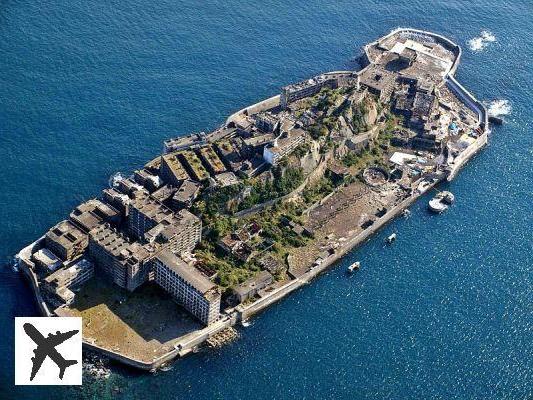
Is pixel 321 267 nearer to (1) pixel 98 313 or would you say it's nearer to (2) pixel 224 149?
(2) pixel 224 149

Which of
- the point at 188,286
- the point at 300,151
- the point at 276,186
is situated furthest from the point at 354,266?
the point at 188,286

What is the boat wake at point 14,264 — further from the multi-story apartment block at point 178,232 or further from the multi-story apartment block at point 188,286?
the multi-story apartment block at point 188,286

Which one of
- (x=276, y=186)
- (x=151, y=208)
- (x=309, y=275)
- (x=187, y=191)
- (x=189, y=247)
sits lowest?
(x=309, y=275)

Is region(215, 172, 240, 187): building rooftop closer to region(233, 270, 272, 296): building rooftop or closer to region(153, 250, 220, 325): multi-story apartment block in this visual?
region(233, 270, 272, 296): building rooftop

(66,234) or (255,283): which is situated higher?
(66,234)

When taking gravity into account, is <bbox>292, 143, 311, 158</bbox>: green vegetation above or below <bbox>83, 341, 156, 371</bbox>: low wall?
above

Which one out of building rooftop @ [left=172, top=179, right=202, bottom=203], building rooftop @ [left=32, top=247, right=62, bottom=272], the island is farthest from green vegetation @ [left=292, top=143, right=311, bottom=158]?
building rooftop @ [left=32, top=247, right=62, bottom=272]

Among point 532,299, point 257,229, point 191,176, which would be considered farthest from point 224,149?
point 532,299

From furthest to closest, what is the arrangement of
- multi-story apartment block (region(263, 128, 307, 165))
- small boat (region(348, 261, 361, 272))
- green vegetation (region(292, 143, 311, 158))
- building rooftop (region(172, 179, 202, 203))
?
green vegetation (region(292, 143, 311, 158)) < multi-story apartment block (region(263, 128, 307, 165)) < building rooftop (region(172, 179, 202, 203)) < small boat (region(348, 261, 361, 272))

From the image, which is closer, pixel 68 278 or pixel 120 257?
pixel 68 278

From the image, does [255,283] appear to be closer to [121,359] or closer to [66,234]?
[121,359]
